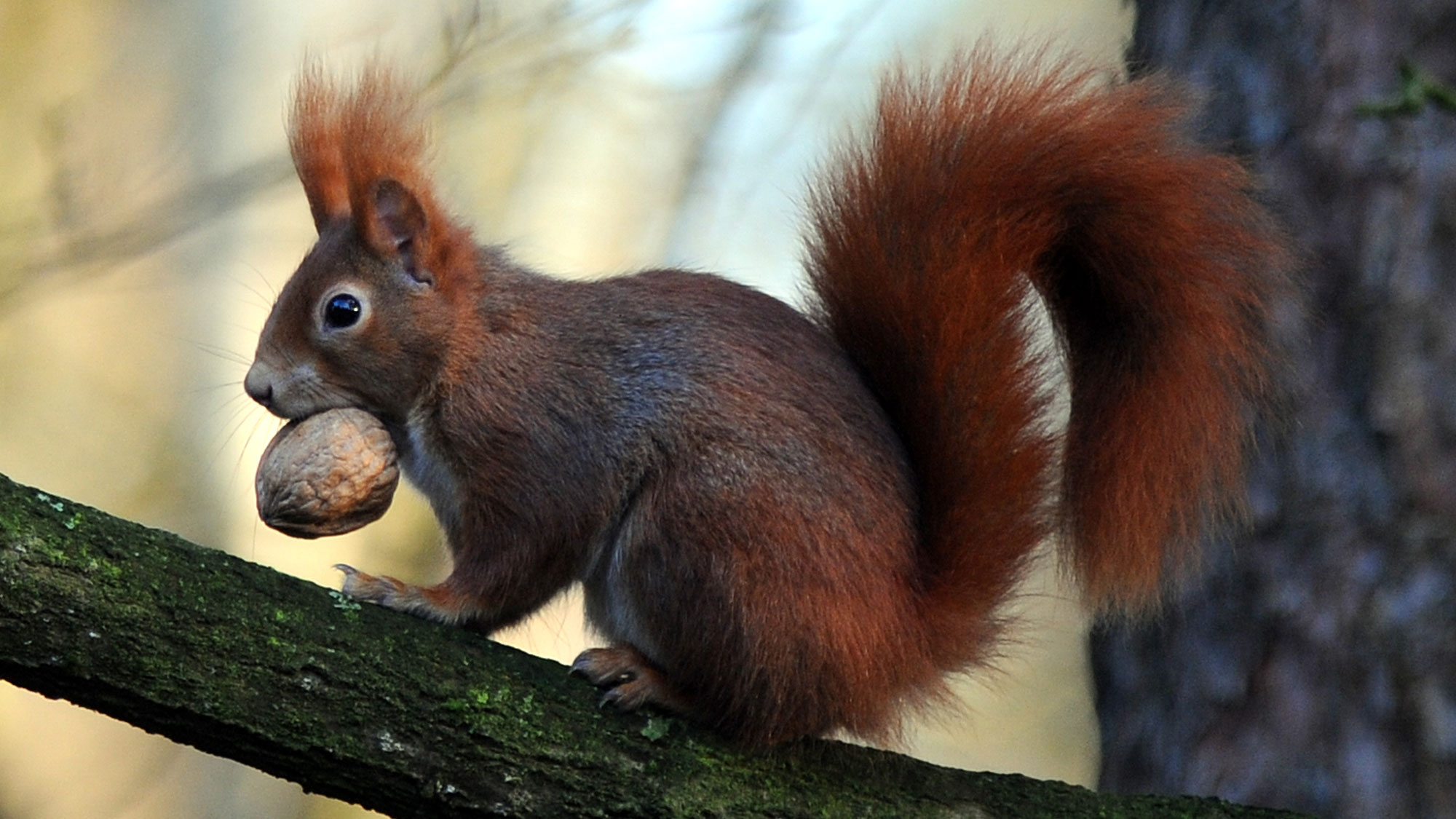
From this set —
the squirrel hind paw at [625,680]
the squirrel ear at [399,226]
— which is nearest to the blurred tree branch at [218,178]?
the squirrel ear at [399,226]

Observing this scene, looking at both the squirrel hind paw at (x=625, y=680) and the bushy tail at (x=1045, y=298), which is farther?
the bushy tail at (x=1045, y=298)

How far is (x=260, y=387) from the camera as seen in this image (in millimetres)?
1562

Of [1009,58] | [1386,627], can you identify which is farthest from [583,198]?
[1386,627]

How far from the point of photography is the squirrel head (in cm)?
159

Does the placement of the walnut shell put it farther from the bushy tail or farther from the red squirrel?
the bushy tail

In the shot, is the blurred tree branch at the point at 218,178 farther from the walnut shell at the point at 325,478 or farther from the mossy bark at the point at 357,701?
the mossy bark at the point at 357,701

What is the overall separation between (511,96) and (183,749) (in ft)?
5.21

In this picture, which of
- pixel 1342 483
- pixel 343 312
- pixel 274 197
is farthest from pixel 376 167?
pixel 274 197

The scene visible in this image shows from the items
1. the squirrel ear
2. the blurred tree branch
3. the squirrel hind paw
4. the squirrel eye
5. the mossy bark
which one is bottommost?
the mossy bark

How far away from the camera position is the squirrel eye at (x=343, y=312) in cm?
160

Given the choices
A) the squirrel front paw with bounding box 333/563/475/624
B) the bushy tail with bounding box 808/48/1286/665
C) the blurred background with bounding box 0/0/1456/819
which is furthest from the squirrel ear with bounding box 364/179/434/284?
the blurred background with bounding box 0/0/1456/819

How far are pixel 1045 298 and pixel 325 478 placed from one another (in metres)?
0.85

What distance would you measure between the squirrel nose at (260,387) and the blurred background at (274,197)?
1369 mm

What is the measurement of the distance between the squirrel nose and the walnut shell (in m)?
0.05
